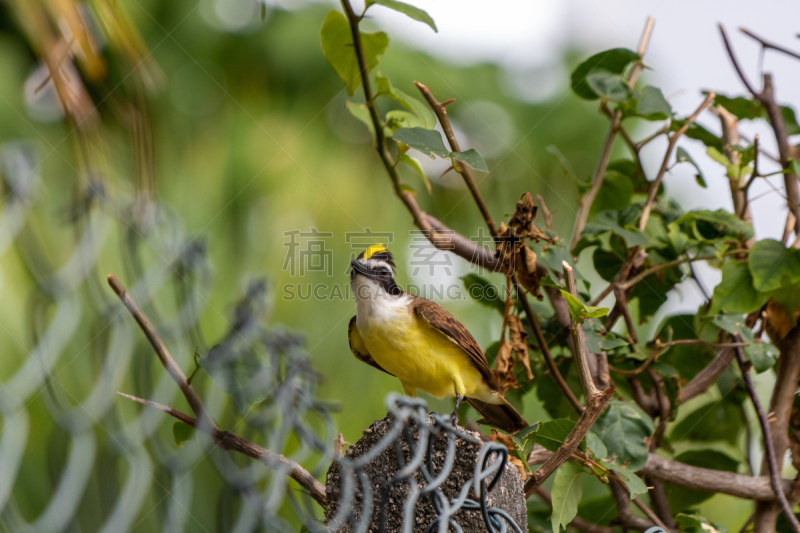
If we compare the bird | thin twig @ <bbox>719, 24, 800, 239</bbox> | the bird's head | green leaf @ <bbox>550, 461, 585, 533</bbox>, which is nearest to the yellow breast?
the bird

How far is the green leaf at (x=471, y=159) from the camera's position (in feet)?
3.99

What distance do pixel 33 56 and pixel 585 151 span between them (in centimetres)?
271

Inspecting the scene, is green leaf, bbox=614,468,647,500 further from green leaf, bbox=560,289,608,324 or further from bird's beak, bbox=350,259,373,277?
bird's beak, bbox=350,259,373,277

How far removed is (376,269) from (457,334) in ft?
1.12

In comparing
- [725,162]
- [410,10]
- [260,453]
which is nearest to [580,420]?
[260,453]

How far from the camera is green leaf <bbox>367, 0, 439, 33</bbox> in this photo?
48.8 inches

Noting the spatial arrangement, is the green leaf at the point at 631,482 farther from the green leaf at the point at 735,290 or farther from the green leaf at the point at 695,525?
the green leaf at the point at 735,290

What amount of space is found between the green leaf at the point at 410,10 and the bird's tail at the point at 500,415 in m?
0.99

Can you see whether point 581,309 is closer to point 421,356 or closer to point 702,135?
point 421,356

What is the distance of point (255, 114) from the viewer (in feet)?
9.23

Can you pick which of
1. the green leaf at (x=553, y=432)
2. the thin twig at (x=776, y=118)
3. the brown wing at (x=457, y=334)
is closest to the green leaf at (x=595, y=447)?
the green leaf at (x=553, y=432)

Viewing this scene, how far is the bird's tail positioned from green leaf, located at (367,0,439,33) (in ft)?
3.25

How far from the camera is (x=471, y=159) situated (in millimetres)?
1238

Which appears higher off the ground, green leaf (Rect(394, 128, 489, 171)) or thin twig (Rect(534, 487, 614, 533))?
green leaf (Rect(394, 128, 489, 171))
